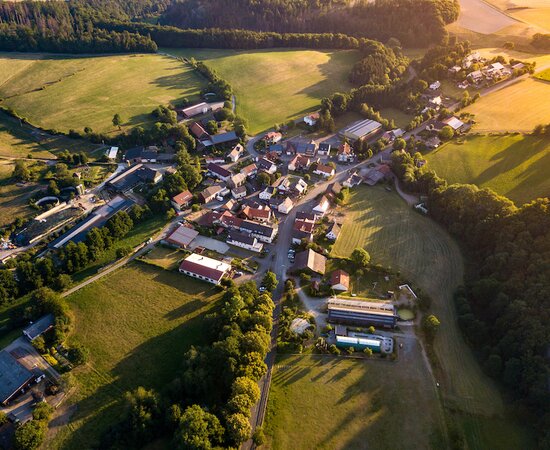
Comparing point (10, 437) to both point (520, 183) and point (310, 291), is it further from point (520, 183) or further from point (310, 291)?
point (520, 183)

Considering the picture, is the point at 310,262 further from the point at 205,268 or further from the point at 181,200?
the point at 181,200

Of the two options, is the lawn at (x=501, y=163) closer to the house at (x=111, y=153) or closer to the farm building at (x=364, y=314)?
the farm building at (x=364, y=314)

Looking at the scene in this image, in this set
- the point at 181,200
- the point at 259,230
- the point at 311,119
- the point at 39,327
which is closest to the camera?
the point at 39,327

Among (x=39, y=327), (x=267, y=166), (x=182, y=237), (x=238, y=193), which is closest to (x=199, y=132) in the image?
(x=267, y=166)

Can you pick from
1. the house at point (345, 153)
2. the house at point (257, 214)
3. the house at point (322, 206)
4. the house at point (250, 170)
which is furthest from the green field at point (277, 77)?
the house at point (257, 214)

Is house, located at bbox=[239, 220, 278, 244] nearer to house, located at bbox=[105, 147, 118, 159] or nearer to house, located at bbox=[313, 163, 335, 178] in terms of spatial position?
house, located at bbox=[313, 163, 335, 178]

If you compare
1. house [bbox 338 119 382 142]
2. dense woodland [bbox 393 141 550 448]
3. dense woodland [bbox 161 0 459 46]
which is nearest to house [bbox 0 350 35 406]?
dense woodland [bbox 393 141 550 448]
